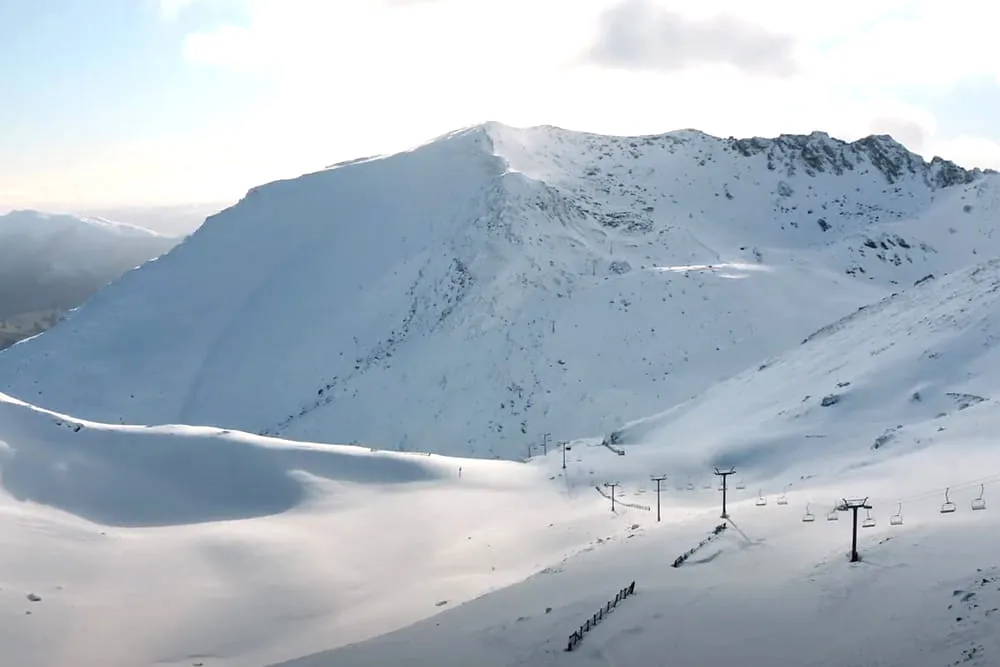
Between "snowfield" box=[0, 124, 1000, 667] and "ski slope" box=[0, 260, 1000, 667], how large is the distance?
191mm

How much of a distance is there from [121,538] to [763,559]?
29723 millimetres

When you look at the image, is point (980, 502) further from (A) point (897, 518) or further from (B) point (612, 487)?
(B) point (612, 487)

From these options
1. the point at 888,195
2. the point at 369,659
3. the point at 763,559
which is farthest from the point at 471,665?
the point at 888,195

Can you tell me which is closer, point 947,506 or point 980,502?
point 980,502

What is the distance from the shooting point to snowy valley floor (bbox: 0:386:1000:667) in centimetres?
2416

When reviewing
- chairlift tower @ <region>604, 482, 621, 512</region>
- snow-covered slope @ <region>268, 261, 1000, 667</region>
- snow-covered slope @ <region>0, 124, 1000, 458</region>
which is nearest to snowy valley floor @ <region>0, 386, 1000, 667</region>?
snow-covered slope @ <region>268, 261, 1000, 667</region>

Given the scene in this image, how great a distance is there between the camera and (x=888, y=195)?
164875 millimetres

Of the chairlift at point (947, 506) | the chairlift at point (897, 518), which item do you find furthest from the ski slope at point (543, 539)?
the chairlift at point (947, 506)

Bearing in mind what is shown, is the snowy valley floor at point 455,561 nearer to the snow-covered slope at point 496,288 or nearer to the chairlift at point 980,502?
the chairlift at point 980,502

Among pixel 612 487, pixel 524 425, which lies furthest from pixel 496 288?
pixel 612 487

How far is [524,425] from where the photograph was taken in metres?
89.3

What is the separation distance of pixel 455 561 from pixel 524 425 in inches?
1872

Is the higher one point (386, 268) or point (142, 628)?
point (386, 268)

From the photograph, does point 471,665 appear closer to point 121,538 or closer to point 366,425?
point 121,538
